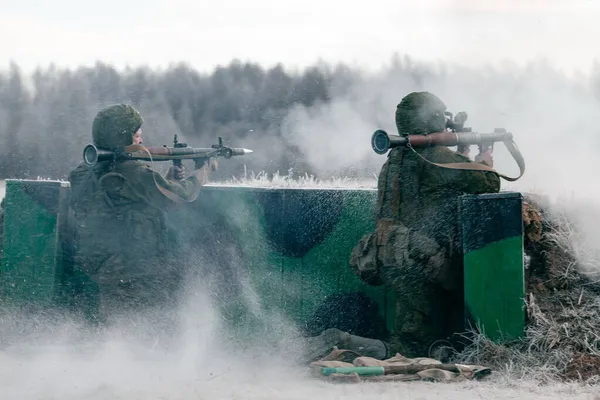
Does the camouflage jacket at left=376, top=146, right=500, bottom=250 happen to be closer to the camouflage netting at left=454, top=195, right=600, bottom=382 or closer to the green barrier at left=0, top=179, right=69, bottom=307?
Result: the camouflage netting at left=454, top=195, right=600, bottom=382

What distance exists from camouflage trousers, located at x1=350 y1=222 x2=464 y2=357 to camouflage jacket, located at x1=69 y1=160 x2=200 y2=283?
1.95 meters

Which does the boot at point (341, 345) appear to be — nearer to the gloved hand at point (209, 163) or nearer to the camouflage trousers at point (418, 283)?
the camouflage trousers at point (418, 283)

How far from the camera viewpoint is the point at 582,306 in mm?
7238

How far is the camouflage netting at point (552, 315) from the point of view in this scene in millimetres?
6707

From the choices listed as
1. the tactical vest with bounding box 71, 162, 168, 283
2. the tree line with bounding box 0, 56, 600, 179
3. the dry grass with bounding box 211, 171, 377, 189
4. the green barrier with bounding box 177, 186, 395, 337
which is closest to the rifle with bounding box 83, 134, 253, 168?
the tactical vest with bounding box 71, 162, 168, 283

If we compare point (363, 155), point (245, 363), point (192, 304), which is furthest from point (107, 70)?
point (245, 363)

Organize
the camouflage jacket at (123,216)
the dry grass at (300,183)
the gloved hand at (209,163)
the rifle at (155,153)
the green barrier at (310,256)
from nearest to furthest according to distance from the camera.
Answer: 1. the green barrier at (310,256)
2. the rifle at (155,153)
3. the camouflage jacket at (123,216)
4. the gloved hand at (209,163)
5. the dry grass at (300,183)

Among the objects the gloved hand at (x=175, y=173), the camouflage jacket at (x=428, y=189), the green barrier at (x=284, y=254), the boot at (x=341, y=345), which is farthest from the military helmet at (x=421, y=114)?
the gloved hand at (x=175, y=173)

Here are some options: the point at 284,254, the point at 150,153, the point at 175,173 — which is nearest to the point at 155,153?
the point at 150,153

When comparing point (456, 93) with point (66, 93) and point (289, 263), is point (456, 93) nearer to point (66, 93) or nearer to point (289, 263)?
point (289, 263)

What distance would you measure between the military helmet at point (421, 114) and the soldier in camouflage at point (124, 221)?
208 cm

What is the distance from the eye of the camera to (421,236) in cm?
737

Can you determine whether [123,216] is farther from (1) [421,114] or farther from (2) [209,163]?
(1) [421,114]

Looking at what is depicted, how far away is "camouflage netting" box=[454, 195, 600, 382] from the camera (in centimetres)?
671
